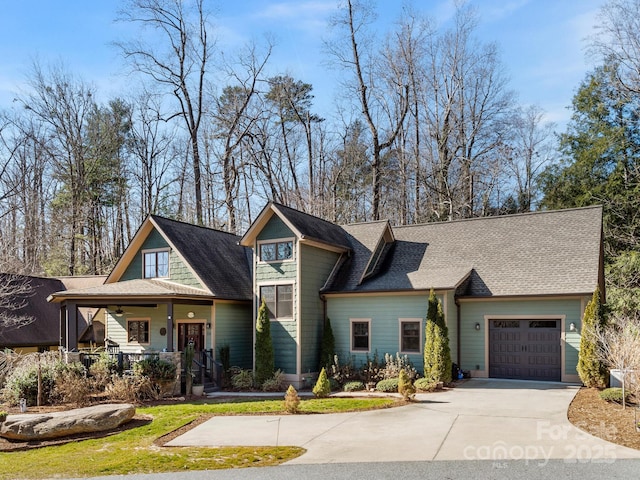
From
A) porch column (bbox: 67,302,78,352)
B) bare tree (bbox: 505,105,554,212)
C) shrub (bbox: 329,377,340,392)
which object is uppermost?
bare tree (bbox: 505,105,554,212)

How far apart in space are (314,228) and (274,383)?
18.3ft

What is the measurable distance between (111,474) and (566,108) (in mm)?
30290

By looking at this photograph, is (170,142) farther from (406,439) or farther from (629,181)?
(406,439)

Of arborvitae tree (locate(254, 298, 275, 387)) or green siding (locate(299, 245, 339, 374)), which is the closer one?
arborvitae tree (locate(254, 298, 275, 387))

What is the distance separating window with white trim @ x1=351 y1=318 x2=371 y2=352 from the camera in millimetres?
18891

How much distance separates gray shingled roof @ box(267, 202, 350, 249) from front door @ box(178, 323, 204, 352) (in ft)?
17.5

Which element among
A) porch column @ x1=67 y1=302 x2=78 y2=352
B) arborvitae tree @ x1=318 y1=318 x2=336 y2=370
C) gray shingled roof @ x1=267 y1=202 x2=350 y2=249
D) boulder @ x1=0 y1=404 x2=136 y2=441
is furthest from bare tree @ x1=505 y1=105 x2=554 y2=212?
boulder @ x1=0 y1=404 x2=136 y2=441

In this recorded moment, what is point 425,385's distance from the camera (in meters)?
15.9

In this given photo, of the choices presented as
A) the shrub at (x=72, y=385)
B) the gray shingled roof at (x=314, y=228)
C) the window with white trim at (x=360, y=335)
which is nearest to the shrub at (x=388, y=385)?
the window with white trim at (x=360, y=335)

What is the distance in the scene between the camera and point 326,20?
1298 inches

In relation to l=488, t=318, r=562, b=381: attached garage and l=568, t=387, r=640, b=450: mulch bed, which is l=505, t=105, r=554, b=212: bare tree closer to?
l=488, t=318, r=562, b=381: attached garage

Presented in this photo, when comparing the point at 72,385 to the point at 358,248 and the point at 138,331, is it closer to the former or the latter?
the point at 138,331

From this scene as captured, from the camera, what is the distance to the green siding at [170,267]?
20220 millimetres

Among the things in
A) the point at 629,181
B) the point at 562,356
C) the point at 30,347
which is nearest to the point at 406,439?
the point at 562,356
